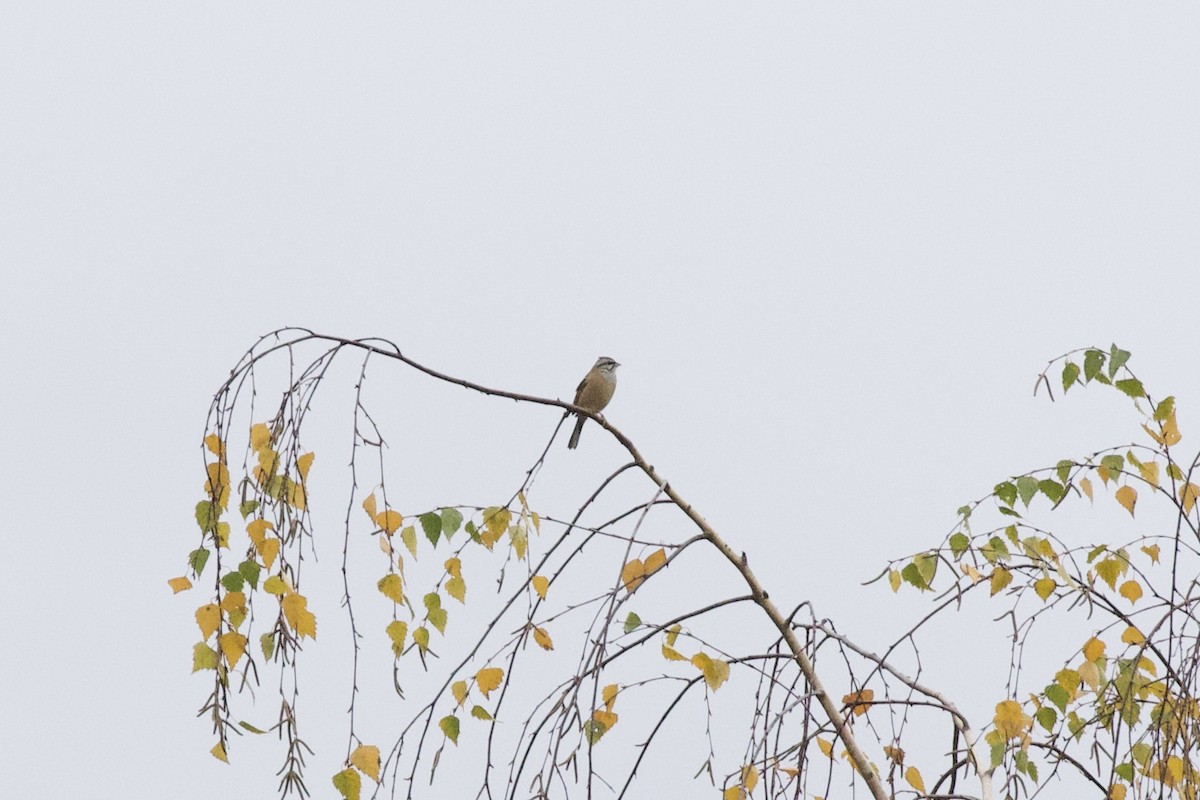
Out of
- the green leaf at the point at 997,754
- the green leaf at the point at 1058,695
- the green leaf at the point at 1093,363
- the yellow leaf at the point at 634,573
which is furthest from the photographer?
the green leaf at the point at 1093,363

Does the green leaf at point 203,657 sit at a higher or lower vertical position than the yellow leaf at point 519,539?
lower

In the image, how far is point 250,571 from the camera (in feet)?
8.81

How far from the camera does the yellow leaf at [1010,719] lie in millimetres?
3064

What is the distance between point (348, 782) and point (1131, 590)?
2077 mm

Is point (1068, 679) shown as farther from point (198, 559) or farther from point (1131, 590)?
point (198, 559)

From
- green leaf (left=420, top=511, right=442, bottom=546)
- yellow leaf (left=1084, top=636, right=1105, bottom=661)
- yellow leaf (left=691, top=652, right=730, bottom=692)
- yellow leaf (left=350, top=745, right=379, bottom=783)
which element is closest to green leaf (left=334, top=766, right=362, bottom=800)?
yellow leaf (left=350, top=745, right=379, bottom=783)

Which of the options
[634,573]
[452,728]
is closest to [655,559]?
[634,573]

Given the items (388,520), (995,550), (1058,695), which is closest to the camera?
(388,520)

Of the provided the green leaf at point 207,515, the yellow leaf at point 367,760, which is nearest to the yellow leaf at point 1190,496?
the yellow leaf at point 367,760

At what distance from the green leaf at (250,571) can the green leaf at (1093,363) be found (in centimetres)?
206

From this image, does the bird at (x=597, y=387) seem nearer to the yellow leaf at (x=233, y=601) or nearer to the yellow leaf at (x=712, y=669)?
the yellow leaf at (x=712, y=669)

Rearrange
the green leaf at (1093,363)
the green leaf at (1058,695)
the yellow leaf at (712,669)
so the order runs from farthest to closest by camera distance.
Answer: the green leaf at (1093,363) → the green leaf at (1058,695) → the yellow leaf at (712,669)

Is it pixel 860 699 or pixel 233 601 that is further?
pixel 860 699

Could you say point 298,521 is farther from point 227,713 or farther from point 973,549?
point 973,549
